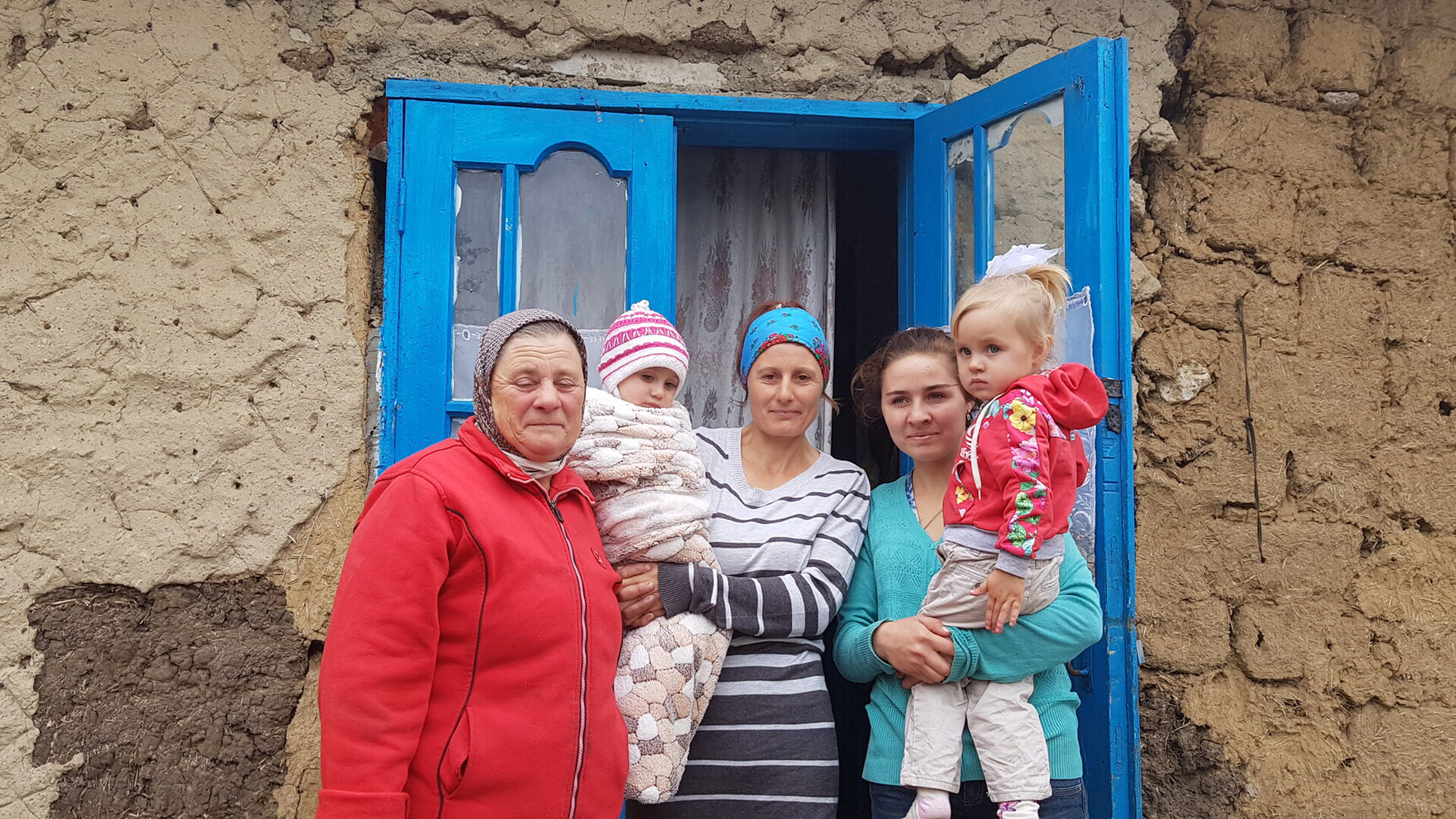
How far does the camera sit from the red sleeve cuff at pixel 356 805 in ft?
5.05

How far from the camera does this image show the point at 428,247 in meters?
2.83

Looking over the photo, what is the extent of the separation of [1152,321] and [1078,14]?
3.23 feet

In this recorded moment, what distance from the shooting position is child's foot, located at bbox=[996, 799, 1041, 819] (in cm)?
201

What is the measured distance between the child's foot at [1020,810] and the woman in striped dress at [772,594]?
1.13 ft

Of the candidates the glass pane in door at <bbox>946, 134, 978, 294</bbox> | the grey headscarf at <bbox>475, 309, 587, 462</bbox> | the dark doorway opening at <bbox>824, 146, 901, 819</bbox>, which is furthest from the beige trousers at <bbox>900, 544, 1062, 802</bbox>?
the dark doorway opening at <bbox>824, 146, 901, 819</bbox>

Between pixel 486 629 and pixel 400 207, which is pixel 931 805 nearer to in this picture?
pixel 486 629

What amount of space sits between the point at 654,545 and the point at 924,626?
22.4 inches

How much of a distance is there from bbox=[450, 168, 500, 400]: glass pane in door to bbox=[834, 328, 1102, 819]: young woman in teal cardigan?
3.60 ft

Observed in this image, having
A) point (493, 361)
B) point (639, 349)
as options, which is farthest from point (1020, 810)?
point (493, 361)

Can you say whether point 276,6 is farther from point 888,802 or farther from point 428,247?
point 888,802

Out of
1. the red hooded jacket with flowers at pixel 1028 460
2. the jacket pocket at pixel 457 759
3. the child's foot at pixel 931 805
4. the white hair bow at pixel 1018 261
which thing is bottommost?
the child's foot at pixel 931 805

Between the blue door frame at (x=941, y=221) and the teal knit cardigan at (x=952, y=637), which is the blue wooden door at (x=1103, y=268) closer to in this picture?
the blue door frame at (x=941, y=221)

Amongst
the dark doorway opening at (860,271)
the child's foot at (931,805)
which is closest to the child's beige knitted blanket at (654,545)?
the child's foot at (931,805)

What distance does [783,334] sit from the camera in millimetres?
2375
